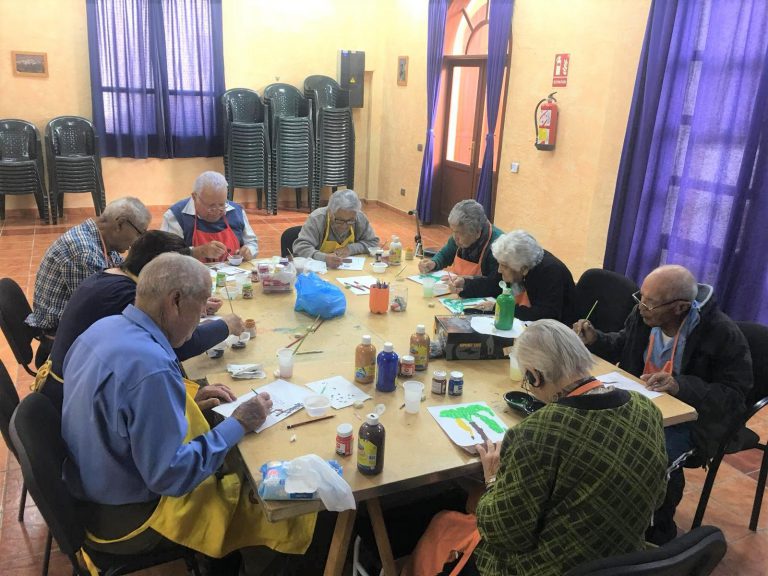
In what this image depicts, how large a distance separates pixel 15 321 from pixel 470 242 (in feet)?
8.60

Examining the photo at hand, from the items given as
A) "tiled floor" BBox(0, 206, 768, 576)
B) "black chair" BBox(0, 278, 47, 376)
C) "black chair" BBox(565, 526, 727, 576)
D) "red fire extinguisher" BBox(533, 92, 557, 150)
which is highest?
"red fire extinguisher" BBox(533, 92, 557, 150)

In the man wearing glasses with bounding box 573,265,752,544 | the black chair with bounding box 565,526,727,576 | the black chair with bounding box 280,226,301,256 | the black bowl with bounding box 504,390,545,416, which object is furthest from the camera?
the black chair with bounding box 280,226,301,256

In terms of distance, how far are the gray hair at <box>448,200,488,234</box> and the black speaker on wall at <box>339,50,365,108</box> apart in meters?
6.23

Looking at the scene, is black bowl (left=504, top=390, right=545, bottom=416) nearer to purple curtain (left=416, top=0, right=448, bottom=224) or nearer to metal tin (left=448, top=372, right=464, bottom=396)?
metal tin (left=448, top=372, right=464, bottom=396)

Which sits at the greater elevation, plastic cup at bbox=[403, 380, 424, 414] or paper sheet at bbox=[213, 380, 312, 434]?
plastic cup at bbox=[403, 380, 424, 414]

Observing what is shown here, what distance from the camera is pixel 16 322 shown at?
303 centimetres

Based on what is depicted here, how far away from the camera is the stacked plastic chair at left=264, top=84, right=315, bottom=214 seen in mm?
8930

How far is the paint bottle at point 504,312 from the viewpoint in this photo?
2830mm

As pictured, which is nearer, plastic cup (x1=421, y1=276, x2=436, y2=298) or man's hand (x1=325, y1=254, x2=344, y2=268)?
plastic cup (x1=421, y1=276, x2=436, y2=298)

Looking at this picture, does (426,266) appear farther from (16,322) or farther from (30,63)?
(30,63)

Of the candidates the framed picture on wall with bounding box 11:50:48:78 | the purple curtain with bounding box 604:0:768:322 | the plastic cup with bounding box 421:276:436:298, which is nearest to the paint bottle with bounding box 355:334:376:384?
the plastic cup with bounding box 421:276:436:298

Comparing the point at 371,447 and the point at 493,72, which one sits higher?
the point at 493,72

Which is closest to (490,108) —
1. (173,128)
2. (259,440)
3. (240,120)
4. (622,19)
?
(622,19)

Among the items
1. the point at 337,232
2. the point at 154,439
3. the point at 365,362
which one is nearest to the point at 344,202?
the point at 337,232
